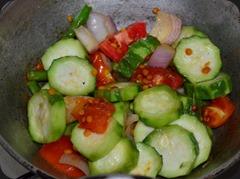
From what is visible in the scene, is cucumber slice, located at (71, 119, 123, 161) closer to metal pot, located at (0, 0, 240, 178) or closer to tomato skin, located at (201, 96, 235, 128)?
metal pot, located at (0, 0, 240, 178)

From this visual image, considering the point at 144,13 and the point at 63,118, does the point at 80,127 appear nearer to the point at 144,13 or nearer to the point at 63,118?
the point at 63,118

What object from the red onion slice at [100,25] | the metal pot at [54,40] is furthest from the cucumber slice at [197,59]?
the red onion slice at [100,25]

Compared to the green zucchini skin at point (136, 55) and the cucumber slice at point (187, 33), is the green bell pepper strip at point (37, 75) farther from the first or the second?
the cucumber slice at point (187, 33)

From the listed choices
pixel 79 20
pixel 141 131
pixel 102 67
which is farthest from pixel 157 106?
pixel 79 20

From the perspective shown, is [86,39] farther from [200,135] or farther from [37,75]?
[200,135]

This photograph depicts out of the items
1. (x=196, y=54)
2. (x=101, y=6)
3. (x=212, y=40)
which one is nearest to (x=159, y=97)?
(x=196, y=54)

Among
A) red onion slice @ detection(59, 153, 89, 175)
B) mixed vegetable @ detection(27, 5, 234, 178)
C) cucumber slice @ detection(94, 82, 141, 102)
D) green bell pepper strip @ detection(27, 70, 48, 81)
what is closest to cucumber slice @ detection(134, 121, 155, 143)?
mixed vegetable @ detection(27, 5, 234, 178)
